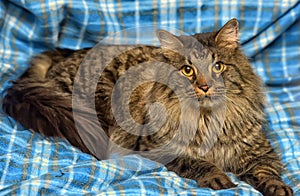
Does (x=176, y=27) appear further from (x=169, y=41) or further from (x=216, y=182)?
(x=216, y=182)

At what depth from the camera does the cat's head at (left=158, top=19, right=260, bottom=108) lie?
5.92 ft

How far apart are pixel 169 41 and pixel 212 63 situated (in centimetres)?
19

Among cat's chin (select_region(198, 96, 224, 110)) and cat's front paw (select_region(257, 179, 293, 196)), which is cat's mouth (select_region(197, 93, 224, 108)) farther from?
cat's front paw (select_region(257, 179, 293, 196))

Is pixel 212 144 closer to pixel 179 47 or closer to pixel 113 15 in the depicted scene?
pixel 179 47

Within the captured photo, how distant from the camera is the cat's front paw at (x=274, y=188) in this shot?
177 cm

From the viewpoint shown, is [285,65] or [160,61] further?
[285,65]

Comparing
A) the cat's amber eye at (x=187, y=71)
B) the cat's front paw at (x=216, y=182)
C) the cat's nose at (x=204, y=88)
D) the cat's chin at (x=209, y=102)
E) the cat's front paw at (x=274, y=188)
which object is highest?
the cat's amber eye at (x=187, y=71)

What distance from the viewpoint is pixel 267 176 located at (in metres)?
1.88

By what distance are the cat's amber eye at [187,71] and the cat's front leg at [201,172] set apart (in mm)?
326

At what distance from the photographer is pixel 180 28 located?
258cm

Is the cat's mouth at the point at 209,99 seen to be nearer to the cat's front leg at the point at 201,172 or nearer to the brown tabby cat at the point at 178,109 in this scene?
the brown tabby cat at the point at 178,109

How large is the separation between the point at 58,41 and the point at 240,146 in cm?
116

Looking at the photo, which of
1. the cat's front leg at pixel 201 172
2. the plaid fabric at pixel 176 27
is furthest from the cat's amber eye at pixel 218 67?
the plaid fabric at pixel 176 27

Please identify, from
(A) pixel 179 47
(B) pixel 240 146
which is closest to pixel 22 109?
(A) pixel 179 47
